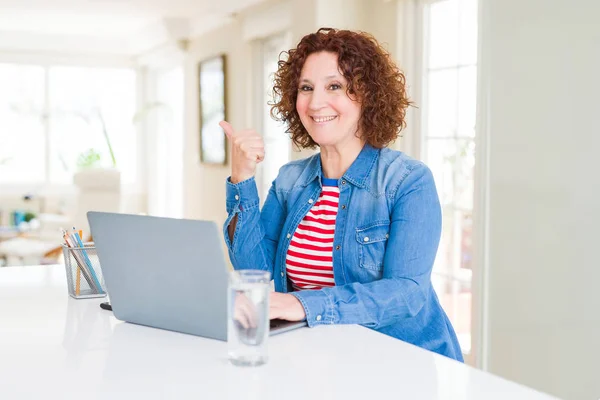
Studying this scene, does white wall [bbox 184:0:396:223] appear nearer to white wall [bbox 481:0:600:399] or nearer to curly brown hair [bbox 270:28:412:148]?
white wall [bbox 481:0:600:399]

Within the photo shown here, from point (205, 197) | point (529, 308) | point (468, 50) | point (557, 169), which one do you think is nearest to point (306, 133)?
point (557, 169)

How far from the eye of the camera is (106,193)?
753 cm

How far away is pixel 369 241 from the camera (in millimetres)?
1700

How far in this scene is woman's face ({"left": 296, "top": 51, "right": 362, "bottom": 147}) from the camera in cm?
179

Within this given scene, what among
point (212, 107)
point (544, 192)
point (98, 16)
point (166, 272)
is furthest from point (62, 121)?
point (166, 272)

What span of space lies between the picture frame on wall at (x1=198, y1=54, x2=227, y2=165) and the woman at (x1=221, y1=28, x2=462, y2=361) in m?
4.85

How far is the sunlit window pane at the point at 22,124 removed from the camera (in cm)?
914

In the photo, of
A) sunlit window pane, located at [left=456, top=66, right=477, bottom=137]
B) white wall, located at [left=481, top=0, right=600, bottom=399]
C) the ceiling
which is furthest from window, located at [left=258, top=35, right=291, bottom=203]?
white wall, located at [left=481, top=0, right=600, bottom=399]

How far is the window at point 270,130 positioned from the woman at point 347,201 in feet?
12.8

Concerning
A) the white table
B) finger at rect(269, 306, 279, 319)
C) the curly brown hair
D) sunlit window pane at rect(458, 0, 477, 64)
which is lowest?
the white table

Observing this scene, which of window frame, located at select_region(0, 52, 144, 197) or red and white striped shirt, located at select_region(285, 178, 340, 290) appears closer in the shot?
red and white striped shirt, located at select_region(285, 178, 340, 290)

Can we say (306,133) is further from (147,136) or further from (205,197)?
(147,136)

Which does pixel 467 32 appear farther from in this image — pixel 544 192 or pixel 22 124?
pixel 22 124

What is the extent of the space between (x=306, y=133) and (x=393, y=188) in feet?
1.30
